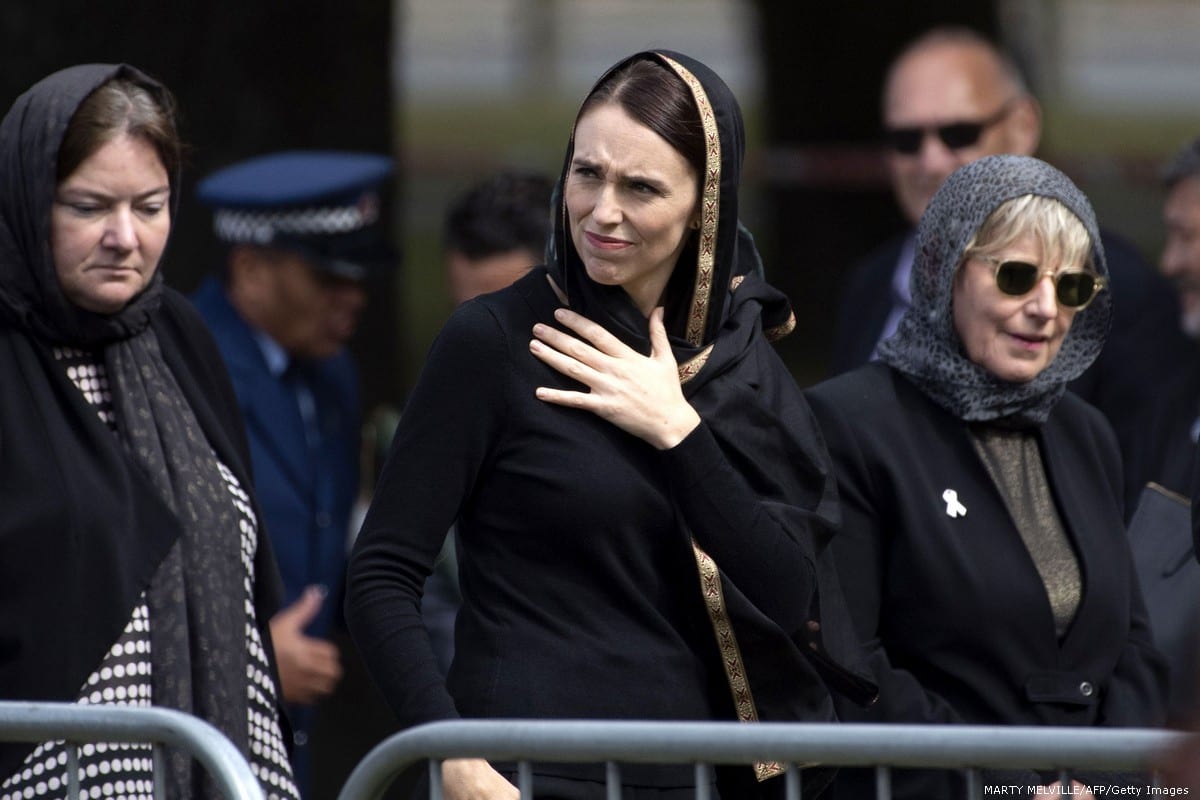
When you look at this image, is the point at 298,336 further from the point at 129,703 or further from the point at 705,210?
the point at 705,210

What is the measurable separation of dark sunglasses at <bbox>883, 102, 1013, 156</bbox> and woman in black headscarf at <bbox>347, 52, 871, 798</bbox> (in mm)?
2336

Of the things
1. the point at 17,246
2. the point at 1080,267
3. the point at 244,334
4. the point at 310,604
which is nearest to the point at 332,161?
the point at 244,334

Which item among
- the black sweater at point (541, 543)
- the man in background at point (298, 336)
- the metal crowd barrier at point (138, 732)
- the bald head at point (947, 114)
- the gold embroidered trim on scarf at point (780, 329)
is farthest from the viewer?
the bald head at point (947, 114)

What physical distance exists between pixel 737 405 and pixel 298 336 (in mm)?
2288

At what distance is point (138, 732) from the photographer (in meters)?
2.97

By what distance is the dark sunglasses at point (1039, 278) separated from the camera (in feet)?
12.7

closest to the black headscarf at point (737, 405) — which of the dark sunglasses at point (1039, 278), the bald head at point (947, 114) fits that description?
the dark sunglasses at point (1039, 278)

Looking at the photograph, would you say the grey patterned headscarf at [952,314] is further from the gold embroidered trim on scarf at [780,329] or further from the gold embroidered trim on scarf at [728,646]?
the gold embroidered trim on scarf at [728,646]

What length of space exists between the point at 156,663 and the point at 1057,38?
93.1ft

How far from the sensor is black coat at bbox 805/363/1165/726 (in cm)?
370

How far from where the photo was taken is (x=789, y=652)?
3.26 metres

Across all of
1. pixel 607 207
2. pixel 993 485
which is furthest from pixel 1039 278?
pixel 607 207

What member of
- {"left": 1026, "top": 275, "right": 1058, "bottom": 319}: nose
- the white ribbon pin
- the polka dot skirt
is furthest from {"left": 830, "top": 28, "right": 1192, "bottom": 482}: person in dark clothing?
the polka dot skirt

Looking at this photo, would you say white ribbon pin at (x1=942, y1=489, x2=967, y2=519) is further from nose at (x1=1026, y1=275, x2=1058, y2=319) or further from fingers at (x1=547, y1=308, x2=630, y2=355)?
fingers at (x1=547, y1=308, x2=630, y2=355)
